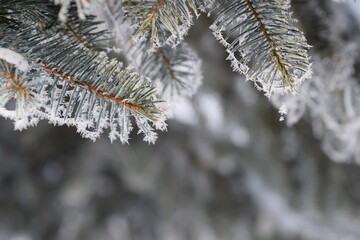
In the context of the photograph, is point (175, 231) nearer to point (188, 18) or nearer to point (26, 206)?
point (26, 206)

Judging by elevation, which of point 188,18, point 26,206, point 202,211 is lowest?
point 26,206

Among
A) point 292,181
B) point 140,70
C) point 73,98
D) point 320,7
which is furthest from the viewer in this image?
point 292,181

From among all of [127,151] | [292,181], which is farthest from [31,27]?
[292,181]

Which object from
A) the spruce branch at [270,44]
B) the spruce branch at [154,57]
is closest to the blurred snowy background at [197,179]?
the spruce branch at [154,57]

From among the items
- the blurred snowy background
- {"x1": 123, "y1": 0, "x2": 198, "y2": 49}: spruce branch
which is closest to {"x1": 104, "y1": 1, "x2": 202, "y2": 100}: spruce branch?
{"x1": 123, "y1": 0, "x2": 198, "y2": 49}: spruce branch

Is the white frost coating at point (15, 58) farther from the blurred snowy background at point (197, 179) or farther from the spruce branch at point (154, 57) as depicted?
the blurred snowy background at point (197, 179)

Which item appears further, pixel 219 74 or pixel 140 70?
pixel 219 74

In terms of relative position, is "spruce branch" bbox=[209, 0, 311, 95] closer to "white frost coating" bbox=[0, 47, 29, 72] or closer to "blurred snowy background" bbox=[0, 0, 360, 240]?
"white frost coating" bbox=[0, 47, 29, 72]
